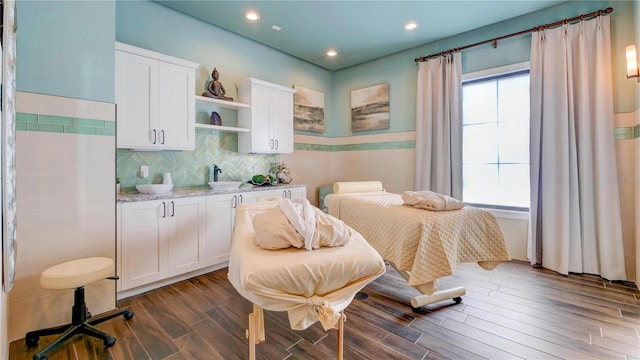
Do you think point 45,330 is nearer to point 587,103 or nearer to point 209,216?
point 209,216

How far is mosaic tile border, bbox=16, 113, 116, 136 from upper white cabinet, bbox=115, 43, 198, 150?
0.32 metres

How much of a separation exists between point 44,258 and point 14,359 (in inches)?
23.5

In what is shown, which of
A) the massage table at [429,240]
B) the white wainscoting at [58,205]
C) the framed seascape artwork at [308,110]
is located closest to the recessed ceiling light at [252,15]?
the framed seascape artwork at [308,110]

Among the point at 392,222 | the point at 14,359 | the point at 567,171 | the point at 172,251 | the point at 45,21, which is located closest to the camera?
the point at 14,359

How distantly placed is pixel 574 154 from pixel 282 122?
3.37 meters

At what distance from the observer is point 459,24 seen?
11.0 feet

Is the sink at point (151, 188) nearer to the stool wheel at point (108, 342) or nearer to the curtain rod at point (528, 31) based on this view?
the stool wheel at point (108, 342)

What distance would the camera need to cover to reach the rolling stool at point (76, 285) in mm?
1642

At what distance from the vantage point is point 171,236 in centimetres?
257

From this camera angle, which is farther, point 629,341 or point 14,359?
point 629,341

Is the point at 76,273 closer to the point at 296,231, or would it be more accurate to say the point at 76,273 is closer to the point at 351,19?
the point at 296,231

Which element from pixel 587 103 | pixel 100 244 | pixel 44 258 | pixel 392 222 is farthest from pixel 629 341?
pixel 44 258

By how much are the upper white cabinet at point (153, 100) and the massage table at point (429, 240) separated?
6.71 feet

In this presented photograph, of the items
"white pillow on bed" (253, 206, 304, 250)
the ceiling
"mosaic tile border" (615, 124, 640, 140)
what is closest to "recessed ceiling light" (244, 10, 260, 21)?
the ceiling
